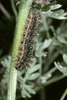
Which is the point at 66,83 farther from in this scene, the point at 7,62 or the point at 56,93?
the point at 7,62

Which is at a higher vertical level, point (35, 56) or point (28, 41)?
point (28, 41)

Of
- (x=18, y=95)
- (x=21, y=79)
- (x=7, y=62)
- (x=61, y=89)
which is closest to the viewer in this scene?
(x=7, y=62)

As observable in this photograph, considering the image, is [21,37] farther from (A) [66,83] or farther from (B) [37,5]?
(A) [66,83]

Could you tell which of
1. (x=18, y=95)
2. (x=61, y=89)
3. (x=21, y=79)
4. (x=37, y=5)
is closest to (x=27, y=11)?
(x=37, y=5)

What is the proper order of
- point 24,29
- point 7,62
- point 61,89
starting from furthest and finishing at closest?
point 61,89 < point 7,62 < point 24,29

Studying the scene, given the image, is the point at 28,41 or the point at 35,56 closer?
the point at 28,41

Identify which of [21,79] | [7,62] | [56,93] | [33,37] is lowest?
[56,93]

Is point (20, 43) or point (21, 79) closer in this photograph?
point (20, 43)

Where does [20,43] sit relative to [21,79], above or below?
above
